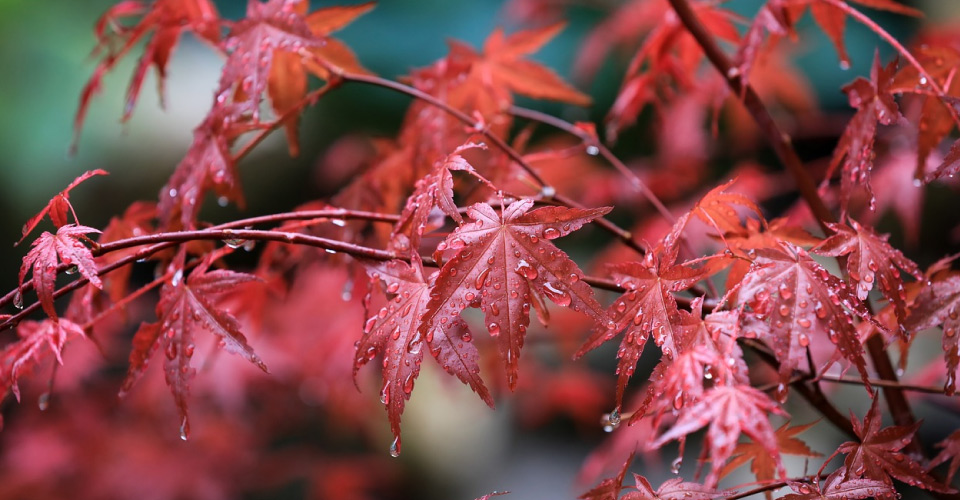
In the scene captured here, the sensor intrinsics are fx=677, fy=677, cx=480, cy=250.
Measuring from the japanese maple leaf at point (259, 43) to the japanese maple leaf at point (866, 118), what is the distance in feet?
1.81

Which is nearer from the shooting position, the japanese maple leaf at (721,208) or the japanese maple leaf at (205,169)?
the japanese maple leaf at (721,208)

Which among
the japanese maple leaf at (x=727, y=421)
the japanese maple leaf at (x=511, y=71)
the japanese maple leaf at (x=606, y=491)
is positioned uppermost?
the japanese maple leaf at (x=511, y=71)

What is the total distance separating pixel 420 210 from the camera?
23.1 inches

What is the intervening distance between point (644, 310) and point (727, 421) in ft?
0.43

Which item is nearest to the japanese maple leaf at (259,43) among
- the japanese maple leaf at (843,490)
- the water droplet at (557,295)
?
the water droplet at (557,295)

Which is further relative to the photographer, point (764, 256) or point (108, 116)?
point (108, 116)

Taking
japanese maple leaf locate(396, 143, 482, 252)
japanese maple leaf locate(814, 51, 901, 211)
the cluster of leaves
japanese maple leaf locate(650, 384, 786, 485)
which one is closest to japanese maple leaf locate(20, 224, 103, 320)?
the cluster of leaves

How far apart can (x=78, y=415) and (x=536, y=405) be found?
1.26 m

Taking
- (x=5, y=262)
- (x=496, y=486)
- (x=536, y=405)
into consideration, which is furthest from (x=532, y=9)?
(x=5, y=262)

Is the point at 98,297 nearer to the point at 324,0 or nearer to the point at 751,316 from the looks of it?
the point at 751,316

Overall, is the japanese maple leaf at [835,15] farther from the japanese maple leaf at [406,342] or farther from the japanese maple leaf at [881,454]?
the japanese maple leaf at [406,342]

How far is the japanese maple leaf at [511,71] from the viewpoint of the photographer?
100cm

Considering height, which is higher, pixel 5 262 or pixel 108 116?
pixel 108 116

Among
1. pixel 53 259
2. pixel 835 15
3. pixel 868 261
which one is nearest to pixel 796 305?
pixel 868 261
